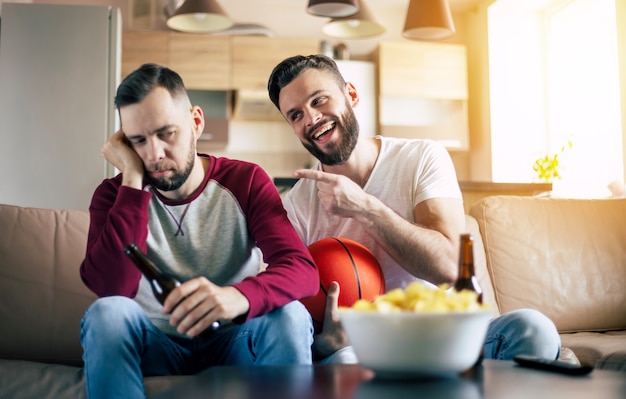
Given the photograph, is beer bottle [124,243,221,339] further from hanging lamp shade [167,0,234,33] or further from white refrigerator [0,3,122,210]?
hanging lamp shade [167,0,234,33]

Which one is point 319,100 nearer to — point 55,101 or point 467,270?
point 467,270

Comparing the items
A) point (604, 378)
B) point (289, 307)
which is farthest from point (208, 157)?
point (604, 378)

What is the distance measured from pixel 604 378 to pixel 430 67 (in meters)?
5.52

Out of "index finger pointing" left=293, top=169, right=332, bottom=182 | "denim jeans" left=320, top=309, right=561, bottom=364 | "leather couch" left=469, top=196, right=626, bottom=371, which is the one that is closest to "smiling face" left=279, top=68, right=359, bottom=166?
"index finger pointing" left=293, top=169, right=332, bottom=182

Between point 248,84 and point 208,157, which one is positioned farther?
point 248,84

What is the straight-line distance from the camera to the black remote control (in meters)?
0.94

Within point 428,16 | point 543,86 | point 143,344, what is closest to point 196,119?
point 143,344

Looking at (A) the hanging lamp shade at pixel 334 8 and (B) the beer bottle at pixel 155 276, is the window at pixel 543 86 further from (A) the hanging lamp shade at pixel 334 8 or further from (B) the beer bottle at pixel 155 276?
(B) the beer bottle at pixel 155 276

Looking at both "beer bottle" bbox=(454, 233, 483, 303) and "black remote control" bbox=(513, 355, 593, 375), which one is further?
"beer bottle" bbox=(454, 233, 483, 303)

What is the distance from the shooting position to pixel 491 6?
610cm

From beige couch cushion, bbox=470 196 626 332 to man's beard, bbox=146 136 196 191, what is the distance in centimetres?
122

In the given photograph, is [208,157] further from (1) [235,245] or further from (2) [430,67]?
(2) [430,67]

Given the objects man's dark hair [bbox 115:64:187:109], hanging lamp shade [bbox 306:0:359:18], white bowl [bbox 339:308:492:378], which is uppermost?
hanging lamp shade [bbox 306:0:359:18]

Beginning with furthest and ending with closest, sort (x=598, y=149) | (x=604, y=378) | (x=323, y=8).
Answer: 1. (x=598, y=149)
2. (x=323, y=8)
3. (x=604, y=378)
